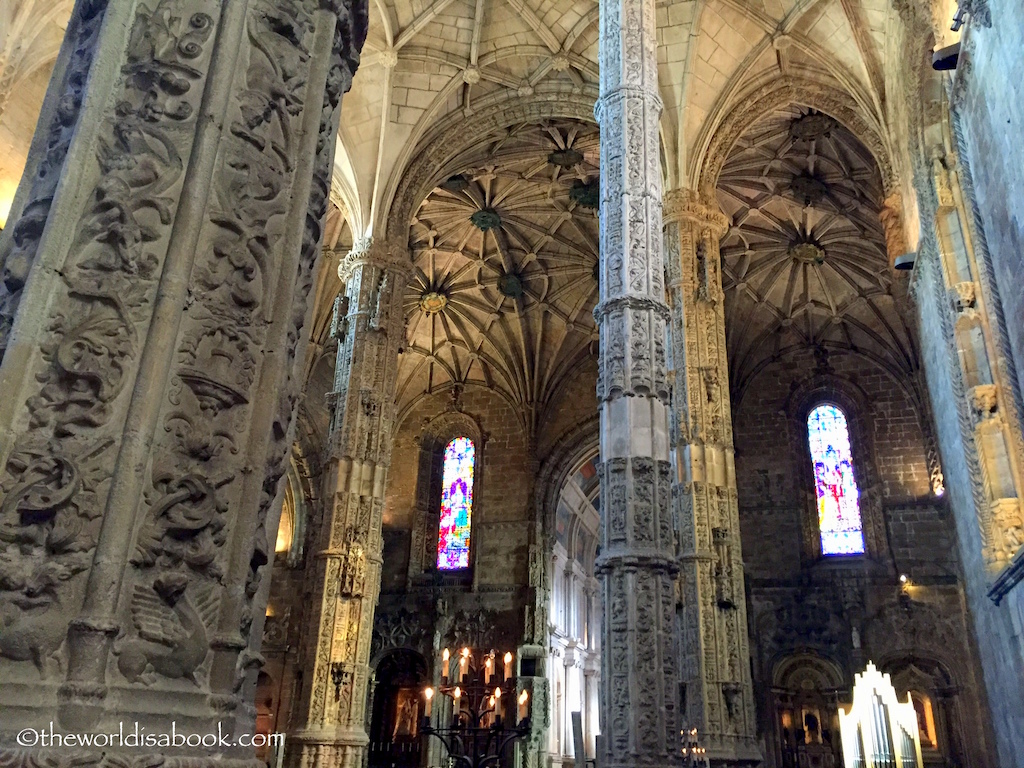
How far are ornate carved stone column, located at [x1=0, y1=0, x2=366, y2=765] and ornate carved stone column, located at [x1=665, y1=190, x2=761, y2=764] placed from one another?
10.6m

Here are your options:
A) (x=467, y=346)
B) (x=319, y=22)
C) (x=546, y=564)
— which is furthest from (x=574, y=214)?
(x=319, y=22)

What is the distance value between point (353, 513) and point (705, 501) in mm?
6549

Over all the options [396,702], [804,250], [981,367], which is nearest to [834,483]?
[804,250]

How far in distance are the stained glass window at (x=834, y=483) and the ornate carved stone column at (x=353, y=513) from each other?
14.5 m

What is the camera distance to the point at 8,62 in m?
12.9

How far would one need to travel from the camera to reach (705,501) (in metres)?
14.1

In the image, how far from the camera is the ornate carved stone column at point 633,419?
725 centimetres

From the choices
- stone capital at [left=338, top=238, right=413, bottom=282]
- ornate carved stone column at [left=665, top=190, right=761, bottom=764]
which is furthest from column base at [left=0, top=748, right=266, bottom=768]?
stone capital at [left=338, top=238, right=413, bottom=282]

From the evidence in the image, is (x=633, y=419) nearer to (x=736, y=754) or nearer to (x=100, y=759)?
(x=100, y=759)

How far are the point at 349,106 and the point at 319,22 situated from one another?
16.0m

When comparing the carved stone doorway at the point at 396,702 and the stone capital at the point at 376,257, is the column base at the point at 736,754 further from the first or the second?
the carved stone doorway at the point at 396,702

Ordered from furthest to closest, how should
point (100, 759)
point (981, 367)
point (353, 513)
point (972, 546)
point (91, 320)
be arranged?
point (353, 513) < point (972, 546) < point (981, 367) < point (91, 320) < point (100, 759)

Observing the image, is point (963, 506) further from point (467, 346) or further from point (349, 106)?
point (467, 346)

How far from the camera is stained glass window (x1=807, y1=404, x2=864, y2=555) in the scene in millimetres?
24391
